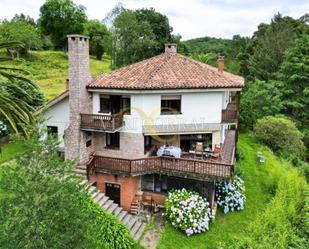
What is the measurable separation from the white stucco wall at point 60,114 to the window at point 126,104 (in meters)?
3.81

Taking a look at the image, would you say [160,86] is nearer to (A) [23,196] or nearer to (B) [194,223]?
(B) [194,223]

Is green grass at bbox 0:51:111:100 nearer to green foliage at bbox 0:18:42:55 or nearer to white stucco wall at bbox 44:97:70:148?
green foliage at bbox 0:18:42:55

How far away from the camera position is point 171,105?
20.2m

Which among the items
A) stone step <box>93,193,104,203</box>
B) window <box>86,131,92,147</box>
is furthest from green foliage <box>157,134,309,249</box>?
window <box>86,131,92,147</box>

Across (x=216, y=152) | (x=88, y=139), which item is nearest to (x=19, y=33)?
(x=88, y=139)

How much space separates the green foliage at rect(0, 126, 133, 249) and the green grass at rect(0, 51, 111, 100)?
30.1 m

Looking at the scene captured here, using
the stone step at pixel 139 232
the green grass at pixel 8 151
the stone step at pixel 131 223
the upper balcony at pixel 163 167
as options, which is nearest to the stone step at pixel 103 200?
the upper balcony at pixel 163 167

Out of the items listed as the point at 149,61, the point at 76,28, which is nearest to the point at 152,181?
the point at 149,61

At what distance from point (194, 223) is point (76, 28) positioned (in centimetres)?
5951

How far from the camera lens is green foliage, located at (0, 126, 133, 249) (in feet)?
28.9

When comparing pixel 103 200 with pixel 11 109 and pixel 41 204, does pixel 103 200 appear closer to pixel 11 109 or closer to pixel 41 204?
pixel 41 204

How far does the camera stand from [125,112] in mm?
20094

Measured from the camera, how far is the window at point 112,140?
2067 cm

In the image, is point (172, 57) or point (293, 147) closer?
point (172, 57)
